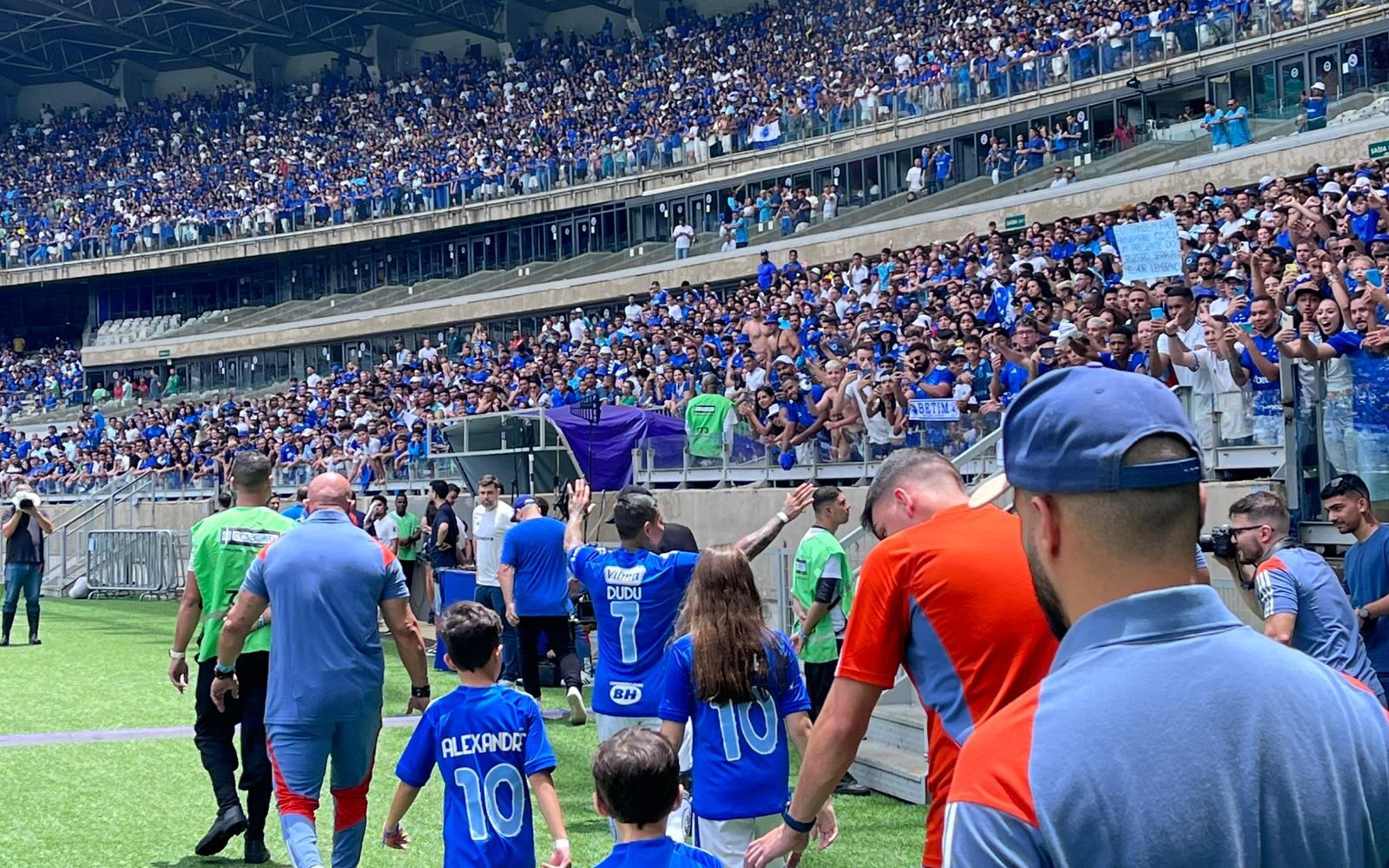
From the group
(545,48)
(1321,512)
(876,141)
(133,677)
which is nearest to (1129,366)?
(1321,512)

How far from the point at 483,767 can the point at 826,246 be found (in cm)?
3161

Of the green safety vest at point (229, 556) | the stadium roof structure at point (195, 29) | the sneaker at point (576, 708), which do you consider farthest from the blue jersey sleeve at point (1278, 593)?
the stadium roof structure at point (195, 29)

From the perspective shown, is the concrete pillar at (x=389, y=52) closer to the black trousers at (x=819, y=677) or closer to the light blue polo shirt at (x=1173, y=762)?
the black trousers at (x=819, y=677)

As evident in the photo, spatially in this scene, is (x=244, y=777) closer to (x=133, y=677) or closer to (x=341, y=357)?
(x=133, y=677)

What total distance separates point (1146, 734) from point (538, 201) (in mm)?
47329

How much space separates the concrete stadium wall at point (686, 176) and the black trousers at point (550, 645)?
18.2 m

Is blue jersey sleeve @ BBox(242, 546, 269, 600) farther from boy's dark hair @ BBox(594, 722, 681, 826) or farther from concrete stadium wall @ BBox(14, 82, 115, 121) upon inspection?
concrete stadium wall @ BBox(14, 82, 115, 121)

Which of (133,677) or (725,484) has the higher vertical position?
(725,484)

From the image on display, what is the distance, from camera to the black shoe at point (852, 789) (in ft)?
32.8

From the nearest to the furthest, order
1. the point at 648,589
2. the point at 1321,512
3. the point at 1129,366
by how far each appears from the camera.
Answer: the point at 648,589 < the point at 1321,512 < the point at 1129,366

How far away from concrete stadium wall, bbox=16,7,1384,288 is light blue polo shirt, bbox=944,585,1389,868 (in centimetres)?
2610

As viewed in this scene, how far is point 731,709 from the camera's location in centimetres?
588

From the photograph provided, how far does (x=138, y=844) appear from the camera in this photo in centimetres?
852

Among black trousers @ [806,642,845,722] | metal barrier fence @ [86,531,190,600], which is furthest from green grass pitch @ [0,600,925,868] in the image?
metal barrier fence @ [86,531,190,600]
